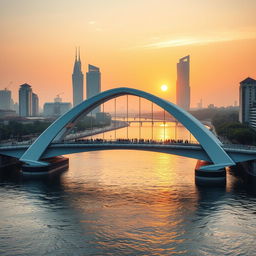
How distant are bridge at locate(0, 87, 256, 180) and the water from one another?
120 inches

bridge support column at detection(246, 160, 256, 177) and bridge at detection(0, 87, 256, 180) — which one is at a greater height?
bridge at detection(0, 87, 256, 180)

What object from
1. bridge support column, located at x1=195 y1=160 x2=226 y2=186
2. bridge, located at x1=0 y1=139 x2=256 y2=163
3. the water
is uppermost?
bridge, located at x1=0 y1=139 x2=256 y2=163

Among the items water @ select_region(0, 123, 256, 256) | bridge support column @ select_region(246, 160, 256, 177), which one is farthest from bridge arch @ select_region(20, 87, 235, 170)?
bridge support column @ select_region(246, 160, 256, 177)

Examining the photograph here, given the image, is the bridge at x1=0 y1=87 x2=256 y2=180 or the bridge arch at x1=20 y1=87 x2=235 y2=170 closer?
the bridge arch at x1=20 y1=87 x2=235 y2=170

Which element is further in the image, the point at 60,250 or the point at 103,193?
the point at 103,193

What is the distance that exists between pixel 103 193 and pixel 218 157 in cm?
1362

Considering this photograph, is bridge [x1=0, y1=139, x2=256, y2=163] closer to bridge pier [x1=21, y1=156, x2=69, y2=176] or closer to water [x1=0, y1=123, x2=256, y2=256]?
bridge pier [x1=21, y1=156, x2=69, y2=176]

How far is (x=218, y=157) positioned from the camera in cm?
4241

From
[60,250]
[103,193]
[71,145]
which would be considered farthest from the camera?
[71,145]

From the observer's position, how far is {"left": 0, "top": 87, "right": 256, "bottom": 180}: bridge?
140ft

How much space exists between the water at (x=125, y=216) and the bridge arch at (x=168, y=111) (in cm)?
320

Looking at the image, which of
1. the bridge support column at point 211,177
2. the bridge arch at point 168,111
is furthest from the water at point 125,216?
the bridge arch at point 168,111

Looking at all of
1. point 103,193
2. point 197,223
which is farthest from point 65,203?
point 197,223

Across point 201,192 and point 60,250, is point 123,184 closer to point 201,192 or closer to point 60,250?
point 201,192
